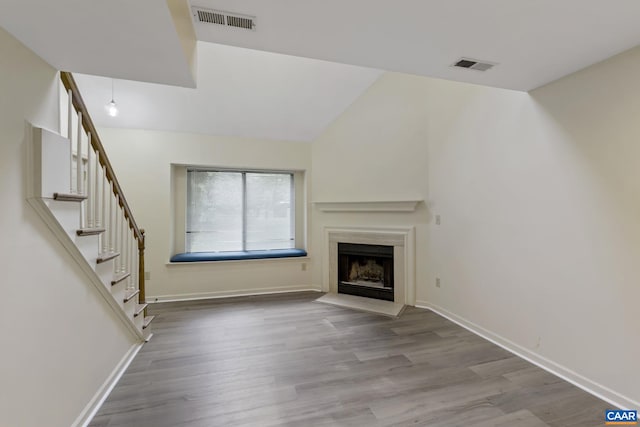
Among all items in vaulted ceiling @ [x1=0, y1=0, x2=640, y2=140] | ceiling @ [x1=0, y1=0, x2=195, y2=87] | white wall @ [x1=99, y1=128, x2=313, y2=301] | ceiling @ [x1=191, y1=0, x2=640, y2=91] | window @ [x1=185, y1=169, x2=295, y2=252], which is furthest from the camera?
window @ [x1=185, y1=169, x2=295, y2=252]

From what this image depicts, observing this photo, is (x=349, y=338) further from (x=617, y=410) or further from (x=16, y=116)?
(x=16, y=116)

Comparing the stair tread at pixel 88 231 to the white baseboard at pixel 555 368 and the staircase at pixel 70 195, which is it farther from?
the white baseboard at pixel 555 368

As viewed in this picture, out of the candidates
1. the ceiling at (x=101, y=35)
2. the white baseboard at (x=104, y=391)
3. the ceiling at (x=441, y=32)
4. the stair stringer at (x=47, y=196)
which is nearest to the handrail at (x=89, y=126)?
the ceiling at (x=101, y=35)

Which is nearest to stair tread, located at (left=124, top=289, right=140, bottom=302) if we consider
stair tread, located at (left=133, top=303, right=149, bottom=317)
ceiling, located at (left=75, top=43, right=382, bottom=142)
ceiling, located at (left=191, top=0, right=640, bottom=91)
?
stair tread, located at (left=133, top=303, right=149, bottom=317)

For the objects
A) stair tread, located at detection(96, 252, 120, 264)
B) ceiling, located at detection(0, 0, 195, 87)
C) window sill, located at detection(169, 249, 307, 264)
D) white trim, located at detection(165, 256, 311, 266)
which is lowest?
white trim, located at detection(165, 256, 311, 266)

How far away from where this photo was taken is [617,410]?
1.76 metres

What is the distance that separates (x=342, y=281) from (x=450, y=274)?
163cm

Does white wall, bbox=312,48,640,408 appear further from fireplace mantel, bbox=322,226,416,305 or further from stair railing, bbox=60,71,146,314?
stair railing, bbox=60,71,146,314

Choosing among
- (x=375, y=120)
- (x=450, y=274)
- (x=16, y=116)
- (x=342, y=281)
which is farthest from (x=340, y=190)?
(x=16, y=116)

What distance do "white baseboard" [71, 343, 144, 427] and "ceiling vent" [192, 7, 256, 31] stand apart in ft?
7.78

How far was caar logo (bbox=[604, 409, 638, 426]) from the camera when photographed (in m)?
1.67

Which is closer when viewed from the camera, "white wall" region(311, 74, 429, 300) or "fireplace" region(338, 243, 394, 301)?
"white wall" region(311, 74, 429, 300)

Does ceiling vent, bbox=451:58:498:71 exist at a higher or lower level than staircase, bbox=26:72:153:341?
higher

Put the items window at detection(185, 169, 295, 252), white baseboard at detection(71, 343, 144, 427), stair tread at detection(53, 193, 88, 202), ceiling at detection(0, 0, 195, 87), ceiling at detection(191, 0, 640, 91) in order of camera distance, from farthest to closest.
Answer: window at detection(185, 169, 295, 252), white baseboard at detection(71, 343, 144, 427), stair tread at detection(53, 193, 88, 202), ceiling at detection(191, 0, 640, 91), ceiling at detection(0, 0, 195, 87)
